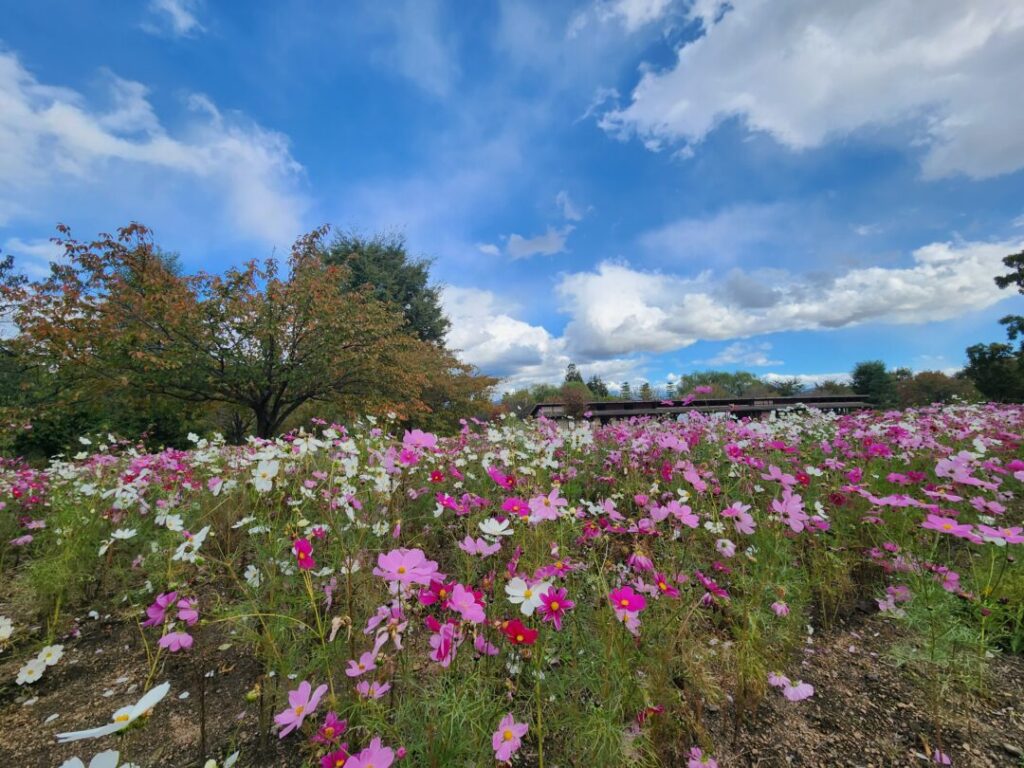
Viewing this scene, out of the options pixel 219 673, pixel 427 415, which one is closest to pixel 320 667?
pixel 219 673

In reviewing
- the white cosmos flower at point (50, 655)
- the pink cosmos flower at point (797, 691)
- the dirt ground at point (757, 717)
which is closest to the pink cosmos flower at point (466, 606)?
the dirt ground at point (757, 717)

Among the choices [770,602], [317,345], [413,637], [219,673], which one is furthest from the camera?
[317,345]

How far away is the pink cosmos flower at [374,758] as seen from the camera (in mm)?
887

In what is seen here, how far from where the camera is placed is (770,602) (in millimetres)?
1956

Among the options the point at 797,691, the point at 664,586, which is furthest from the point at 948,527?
the point at 664,586

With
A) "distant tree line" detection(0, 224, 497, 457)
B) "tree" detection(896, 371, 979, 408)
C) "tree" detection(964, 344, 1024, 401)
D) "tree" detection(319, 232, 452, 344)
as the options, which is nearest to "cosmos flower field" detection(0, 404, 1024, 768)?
"distant tree line" detection(0, 224, 497, 457)

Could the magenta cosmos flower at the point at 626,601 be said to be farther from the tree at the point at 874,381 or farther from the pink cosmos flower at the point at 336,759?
the tree at the point at 874,381

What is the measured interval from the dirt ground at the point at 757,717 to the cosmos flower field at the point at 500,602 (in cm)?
2

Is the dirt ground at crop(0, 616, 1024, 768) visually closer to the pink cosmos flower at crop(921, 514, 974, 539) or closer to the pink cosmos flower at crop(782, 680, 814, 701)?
the pink cosmos flower at crop(782, 680, 814, 701)

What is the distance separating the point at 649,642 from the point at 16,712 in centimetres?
225

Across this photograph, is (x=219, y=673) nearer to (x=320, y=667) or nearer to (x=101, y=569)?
(x=320, y=667)

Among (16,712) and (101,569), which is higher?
(101,569)

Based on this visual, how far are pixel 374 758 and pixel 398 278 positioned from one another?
822 inches

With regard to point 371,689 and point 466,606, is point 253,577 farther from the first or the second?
point 466,606
